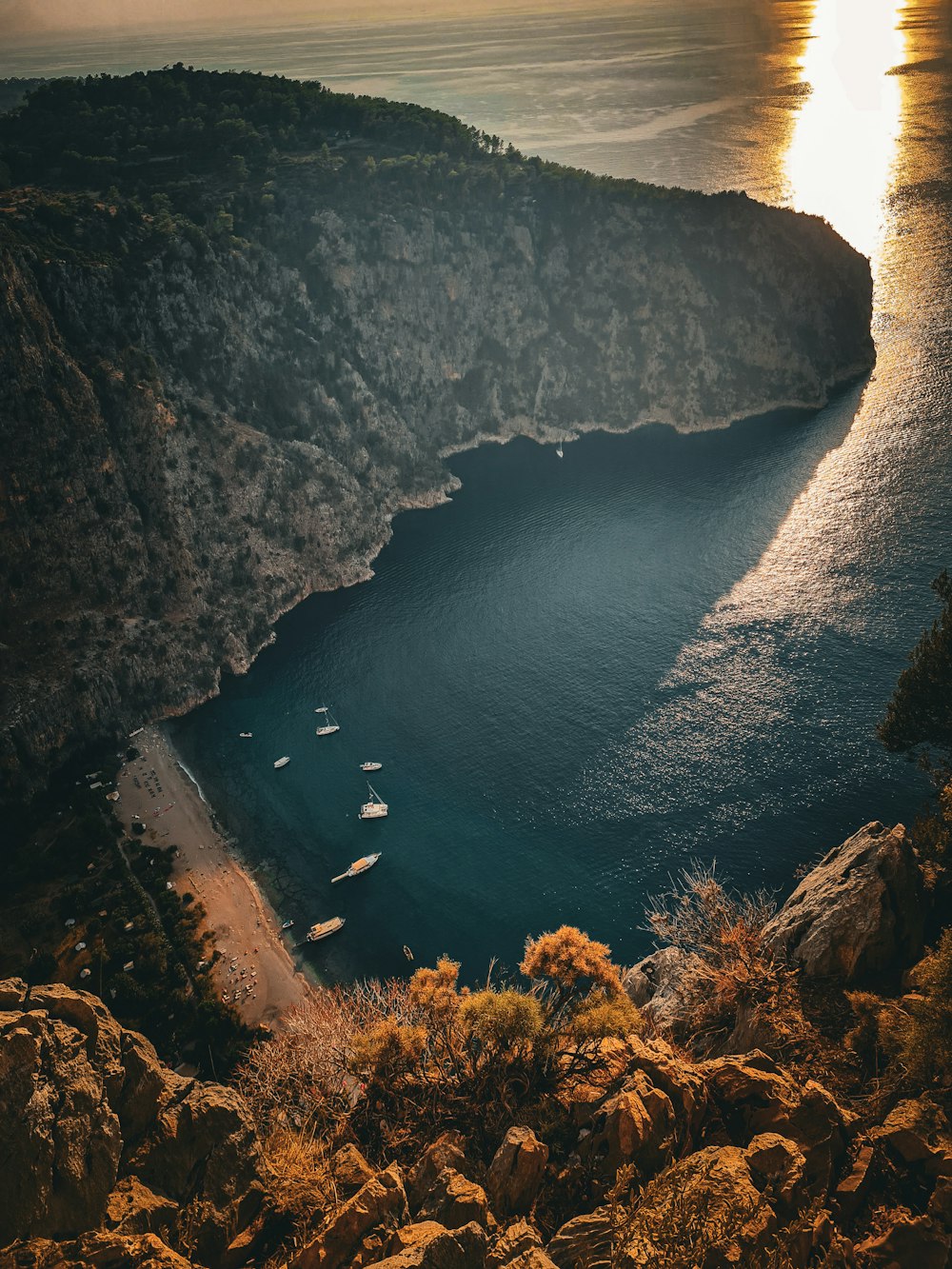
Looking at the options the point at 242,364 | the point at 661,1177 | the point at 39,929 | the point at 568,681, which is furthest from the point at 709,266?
the point at 661,1177

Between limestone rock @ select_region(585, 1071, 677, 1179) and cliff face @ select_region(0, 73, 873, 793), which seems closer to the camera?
limestone rock @ select_region(585, 1071, 677, 1179)

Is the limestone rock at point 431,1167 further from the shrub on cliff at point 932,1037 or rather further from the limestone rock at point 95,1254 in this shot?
the shrub on cliff at point 932,1037

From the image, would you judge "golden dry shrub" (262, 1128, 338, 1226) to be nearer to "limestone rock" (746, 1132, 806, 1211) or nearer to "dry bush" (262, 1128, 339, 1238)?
"dry bush" (262, 1128, 339, 1238)

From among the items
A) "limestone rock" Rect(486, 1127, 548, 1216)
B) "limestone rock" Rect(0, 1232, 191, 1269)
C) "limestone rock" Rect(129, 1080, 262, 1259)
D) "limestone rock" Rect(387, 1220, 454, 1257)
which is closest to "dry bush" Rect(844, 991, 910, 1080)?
"limestone rock" Rect(486, 1127, 548, 1216)

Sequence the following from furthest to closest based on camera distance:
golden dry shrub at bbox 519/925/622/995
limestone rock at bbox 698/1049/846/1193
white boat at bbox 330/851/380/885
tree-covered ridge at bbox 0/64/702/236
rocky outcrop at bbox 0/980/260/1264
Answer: tree-covered ridge at bbox 0/64/702/236, white boat at bbox 330/851/380/885, golden dry shrub at bbox 519/925/622/995, limestone rock at bbox 698/1049/846/1193, rocky outcrop at bbox 0/980/260/1264

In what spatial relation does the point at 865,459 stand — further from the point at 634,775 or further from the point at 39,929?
the point at 39,929

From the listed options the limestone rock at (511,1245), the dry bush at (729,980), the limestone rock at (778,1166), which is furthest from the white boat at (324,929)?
the limestone rock at (778,1166)
